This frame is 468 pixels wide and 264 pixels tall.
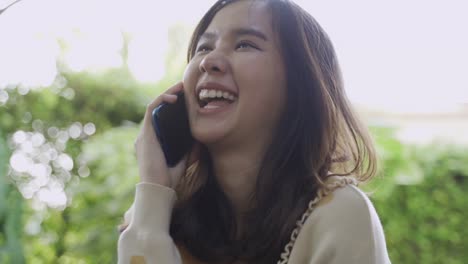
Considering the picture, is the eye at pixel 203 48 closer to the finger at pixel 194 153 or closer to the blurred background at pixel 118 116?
the finger at pixel 194 153

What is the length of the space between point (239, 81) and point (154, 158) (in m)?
0.23

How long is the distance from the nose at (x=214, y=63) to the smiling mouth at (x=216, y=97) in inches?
1.3

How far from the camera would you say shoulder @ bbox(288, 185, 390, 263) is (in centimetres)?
96

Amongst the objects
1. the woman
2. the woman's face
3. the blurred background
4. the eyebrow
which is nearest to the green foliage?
the blurred background

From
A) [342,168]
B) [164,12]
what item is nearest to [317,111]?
[342,168]

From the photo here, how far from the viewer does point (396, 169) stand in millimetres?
2088

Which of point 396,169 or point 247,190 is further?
point 396,169

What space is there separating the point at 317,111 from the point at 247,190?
18cm

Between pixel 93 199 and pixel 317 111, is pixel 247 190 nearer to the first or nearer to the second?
pixel 317 111

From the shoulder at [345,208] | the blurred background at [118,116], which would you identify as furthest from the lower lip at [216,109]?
the blurred background at [118,116]

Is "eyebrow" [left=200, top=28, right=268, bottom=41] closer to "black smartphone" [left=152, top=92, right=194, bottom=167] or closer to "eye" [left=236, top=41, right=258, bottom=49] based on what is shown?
"eye" [left=236, top=41, right=258, bottom=49]

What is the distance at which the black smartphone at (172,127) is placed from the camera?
1175 mm

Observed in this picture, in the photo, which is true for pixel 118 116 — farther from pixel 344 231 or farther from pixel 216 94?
pixel 344 231

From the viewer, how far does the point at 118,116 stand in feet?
7.81
